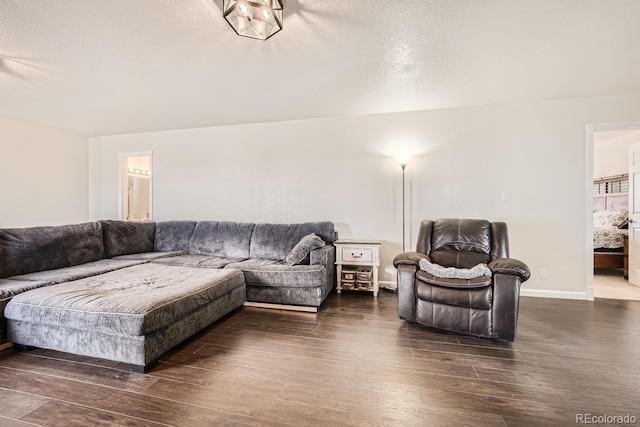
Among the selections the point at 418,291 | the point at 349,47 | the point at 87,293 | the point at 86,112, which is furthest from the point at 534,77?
the point at 86,112

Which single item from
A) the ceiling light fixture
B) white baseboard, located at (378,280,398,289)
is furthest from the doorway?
white baseboard, located at (378,280,398,289)

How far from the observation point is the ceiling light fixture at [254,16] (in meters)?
1.73

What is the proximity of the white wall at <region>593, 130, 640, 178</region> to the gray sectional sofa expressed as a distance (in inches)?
231

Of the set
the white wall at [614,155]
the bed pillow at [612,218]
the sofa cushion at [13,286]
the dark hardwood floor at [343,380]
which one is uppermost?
the white wall at [614,155]

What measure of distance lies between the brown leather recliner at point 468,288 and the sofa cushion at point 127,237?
3.67 meters

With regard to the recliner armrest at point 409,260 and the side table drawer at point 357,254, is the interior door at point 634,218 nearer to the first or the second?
the recliner armrest at point 409,260

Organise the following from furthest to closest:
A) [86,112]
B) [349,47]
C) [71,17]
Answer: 1. [86,112]
2. [349,47]
3. [71,17]

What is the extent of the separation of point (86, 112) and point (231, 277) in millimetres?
3273

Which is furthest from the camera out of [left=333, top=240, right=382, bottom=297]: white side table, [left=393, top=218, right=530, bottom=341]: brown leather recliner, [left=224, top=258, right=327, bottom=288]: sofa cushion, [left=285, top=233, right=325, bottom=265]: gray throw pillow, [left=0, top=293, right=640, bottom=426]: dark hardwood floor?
[left=333, top=240, right=382, bottom=297]: white side table

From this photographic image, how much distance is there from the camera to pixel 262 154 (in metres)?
4.39

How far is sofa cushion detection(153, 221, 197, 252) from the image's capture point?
13.8 ft

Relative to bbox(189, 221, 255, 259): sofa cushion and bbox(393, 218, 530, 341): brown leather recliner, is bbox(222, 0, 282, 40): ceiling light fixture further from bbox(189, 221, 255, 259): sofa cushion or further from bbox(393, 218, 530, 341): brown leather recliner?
bbox(189, 221, 255, 259): sofa cushion

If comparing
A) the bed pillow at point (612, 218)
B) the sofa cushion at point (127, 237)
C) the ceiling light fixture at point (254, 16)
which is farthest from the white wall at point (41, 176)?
the bed pillow at point (612, 218)

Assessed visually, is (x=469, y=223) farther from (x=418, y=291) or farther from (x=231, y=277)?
(x=231, y=277)
